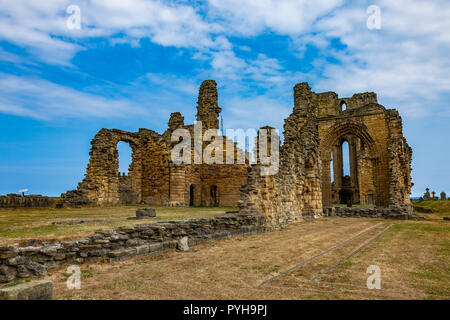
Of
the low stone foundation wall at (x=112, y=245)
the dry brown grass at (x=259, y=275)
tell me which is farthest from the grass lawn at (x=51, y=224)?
the dry brown grass at (x=259, y=275)

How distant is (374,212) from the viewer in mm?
20047

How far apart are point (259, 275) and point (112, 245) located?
2.81 m

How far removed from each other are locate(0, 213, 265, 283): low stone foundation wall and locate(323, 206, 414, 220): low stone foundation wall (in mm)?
13002

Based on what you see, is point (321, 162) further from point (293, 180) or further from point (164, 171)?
point (164, 171)

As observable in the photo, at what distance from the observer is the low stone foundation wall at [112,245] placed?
463cm

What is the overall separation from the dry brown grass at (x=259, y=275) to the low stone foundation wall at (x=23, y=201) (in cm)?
1069

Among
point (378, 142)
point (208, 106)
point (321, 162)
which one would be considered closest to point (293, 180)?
point (321, 162)

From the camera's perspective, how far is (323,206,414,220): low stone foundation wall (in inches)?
740

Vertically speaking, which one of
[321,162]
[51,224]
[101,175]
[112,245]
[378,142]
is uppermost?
[378,142]

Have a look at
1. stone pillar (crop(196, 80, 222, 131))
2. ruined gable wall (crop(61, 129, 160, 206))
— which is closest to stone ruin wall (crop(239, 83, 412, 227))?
stone pillar (crop(196, 80, 222, 131))

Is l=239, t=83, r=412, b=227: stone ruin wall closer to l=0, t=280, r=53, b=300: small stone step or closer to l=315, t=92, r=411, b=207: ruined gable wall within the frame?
l=315, t=92, r=411, b=207: ruined gable wall

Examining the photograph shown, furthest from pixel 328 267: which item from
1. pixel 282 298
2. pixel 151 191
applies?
pixel 151 191

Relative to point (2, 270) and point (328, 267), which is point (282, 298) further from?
point (2, 270)
